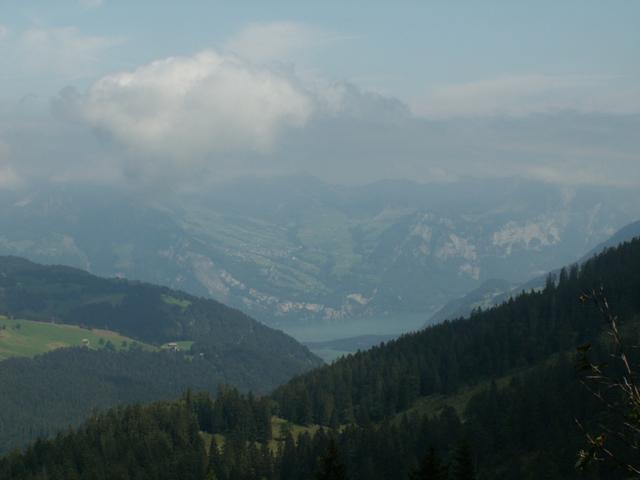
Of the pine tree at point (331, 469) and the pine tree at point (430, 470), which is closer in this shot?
the pine tree at point (430, 470)

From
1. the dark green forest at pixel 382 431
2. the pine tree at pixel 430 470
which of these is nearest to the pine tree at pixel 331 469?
the pine tree at pixel 430 470

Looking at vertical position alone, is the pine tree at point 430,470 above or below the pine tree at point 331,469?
below

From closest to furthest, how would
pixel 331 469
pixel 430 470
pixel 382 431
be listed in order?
1. pixel 430 470
2. pixel 331 469
3. pixel 382 431

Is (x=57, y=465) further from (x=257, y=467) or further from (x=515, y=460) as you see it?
(x=515, y=460)

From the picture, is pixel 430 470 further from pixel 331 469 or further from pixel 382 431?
pixel 382 431

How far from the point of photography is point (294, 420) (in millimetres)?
193125

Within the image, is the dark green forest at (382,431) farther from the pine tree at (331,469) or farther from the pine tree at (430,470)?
the pine tree at (331,469)

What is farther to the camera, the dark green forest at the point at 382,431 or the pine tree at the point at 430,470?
the dark green forest at the point at 382,431

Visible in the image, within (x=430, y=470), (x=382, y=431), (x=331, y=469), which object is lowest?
(x=382, y=431)

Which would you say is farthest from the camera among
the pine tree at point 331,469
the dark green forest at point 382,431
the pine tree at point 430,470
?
the dark green forest at point 382,431

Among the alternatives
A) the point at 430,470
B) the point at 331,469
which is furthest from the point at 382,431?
the point at 430,470

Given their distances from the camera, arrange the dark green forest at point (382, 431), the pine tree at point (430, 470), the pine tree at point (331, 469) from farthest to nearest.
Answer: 1. the dark green forest at point (382, 431)
2. the pine tree at point (331, 469)
3. the pine tree at point (430, 470)

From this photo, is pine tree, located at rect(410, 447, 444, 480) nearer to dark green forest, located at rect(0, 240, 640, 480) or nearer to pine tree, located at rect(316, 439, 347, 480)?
pine tree, located at rect(316, 439, 347, 480)

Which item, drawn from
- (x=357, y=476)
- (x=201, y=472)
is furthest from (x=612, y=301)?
(x=201, y=472)
